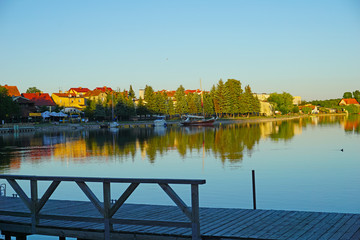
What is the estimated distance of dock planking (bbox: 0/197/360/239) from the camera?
28.9 ft

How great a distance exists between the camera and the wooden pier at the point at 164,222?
870cm

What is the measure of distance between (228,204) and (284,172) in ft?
37.1

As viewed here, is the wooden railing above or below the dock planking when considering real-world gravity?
above

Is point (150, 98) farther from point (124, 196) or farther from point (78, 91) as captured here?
point (124, 196)

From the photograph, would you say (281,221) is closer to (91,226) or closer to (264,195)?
(91,226)

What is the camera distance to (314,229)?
9188 mm

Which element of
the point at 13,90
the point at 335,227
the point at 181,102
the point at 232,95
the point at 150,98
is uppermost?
the point at 13,90

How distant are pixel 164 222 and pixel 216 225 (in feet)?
4.64

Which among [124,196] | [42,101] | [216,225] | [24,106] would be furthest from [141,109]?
[124,196]

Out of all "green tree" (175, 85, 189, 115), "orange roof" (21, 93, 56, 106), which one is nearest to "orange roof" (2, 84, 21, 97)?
"orange roof" (21, 93, 56, 106)

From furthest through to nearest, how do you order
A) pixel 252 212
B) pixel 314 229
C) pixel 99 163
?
1. pixel 99 163
2. pixel 252 212
3. pixel 314 229

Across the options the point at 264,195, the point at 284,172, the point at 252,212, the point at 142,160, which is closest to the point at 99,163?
the point at 142,160

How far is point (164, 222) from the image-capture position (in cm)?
880

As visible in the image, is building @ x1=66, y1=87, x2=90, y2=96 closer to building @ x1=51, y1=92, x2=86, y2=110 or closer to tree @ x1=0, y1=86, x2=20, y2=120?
building @ x1=51, y1=92, x2=86, y2=110
